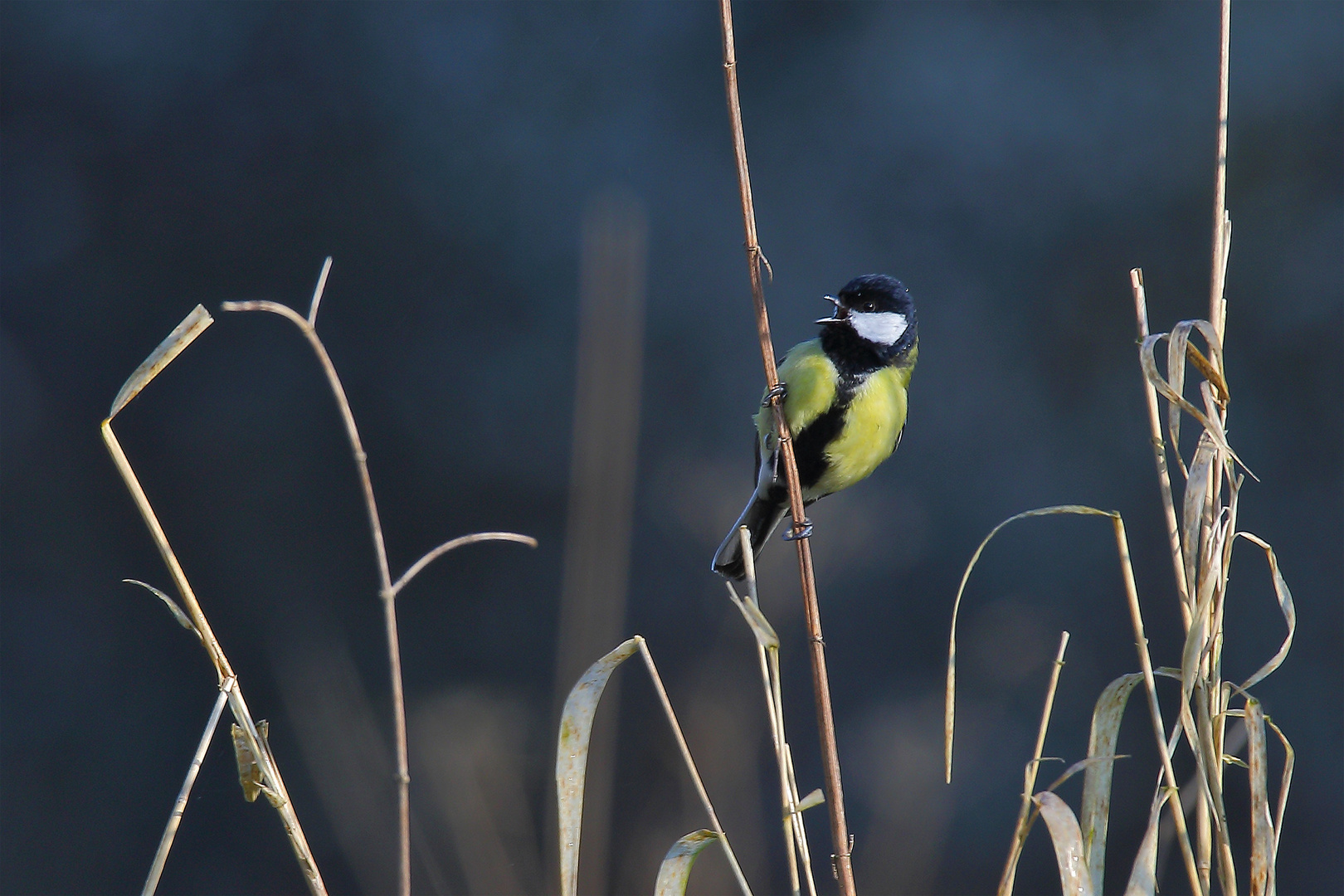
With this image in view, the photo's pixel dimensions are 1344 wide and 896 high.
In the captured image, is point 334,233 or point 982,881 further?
point 334,233

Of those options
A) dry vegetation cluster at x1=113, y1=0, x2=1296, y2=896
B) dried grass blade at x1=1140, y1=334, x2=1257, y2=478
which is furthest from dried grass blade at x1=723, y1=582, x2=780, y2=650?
dried grass blade at x1=1140, y1=334, x2=1257, y2=478

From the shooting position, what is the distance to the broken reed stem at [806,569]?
0.77 metres

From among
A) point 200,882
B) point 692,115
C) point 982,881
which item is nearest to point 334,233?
point 692,115

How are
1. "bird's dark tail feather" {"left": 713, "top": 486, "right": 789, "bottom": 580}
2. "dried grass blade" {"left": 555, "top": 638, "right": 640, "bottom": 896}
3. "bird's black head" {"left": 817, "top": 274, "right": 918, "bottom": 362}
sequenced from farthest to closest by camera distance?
1. "bird's dark tail feather" {"left": 713, "top": 486, "right": 789, "bottom": 580}
2. "bird's black head" {"left": 817, "top": 274, "right": 918, "bottom": 362}
3. "dried grass blade" {"left": 555, "top": 638, "right": 640, "bottom": 896}

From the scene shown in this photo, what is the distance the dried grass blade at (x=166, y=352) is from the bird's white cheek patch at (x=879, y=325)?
105 cm

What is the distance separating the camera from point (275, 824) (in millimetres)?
2619

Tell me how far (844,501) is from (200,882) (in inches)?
76.3

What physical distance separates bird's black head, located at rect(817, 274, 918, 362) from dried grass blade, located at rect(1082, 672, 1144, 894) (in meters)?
0.77

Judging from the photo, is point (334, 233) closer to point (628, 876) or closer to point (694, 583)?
point (694, 583)

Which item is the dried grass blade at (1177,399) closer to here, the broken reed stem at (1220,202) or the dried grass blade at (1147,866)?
the broken reed stem at (1220,202)

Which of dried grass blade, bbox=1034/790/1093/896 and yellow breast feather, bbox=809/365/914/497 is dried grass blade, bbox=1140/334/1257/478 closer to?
dried grass blade, bbox=1034/790/1093/896

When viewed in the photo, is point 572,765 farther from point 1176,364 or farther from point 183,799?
point 1176,364

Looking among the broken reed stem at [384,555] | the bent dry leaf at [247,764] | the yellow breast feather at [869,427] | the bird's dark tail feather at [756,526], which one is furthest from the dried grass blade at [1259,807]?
the bird's dark tail feather at [756,526]

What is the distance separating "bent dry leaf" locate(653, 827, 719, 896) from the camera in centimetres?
74
